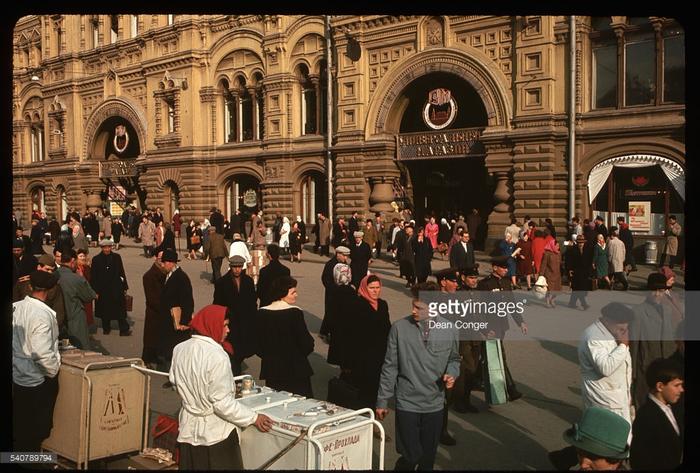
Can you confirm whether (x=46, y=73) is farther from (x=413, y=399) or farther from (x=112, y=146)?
(x=413, y=399)

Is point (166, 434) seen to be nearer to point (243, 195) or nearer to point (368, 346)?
point (368, 346)

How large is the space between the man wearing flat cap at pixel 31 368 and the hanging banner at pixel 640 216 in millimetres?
18298

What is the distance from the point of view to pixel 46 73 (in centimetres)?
3916

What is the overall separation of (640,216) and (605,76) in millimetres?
4529

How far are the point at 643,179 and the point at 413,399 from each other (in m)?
17.2

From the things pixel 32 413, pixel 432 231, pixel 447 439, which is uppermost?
pixel 432 231

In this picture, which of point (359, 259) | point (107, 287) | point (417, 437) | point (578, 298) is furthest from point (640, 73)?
point (417, 437)

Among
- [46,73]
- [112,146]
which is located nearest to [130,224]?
[112,146]

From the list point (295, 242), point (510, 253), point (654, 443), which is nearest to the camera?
point (654, 443)

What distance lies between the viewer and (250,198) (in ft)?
105

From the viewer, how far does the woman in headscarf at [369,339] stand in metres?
7.23

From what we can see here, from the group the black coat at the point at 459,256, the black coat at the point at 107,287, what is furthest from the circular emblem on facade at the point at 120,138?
the black coat at the point at 459,256

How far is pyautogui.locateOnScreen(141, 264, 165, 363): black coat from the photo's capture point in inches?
380

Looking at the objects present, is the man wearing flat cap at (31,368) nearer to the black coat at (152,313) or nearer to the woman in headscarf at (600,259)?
the black coat at (152,313)
